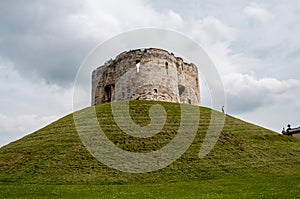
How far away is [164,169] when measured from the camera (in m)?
21.9

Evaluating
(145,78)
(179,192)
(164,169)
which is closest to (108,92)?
(145,78)

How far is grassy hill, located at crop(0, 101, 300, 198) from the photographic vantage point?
55.9 ft

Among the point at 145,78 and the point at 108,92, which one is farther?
the point at 108,92

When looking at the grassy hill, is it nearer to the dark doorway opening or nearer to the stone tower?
the stone tower

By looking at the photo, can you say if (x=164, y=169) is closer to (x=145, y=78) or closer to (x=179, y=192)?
(x=179, y=192)

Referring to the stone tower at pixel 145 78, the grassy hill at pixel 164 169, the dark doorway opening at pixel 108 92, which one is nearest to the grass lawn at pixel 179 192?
the grassy hill at pixel 164 169

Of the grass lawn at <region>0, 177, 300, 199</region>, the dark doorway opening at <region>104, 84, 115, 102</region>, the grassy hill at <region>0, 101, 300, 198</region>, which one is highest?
the dark doorway opening at <region>104, 84, 115, 102</region>

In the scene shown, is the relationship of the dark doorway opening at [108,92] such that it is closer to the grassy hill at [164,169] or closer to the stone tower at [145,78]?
the stone tower at [145,78]

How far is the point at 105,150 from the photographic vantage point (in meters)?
24.2

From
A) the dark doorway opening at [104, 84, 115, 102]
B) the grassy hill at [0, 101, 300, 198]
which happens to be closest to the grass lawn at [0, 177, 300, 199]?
the grassy hill at [0, 101, 300, 198]

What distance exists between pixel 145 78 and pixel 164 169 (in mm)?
19325

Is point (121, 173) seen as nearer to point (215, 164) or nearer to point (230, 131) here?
point (215, 164)

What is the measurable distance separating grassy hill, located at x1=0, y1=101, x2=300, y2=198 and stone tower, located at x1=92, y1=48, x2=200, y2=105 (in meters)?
8.86

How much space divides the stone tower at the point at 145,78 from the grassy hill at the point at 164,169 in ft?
29.1
